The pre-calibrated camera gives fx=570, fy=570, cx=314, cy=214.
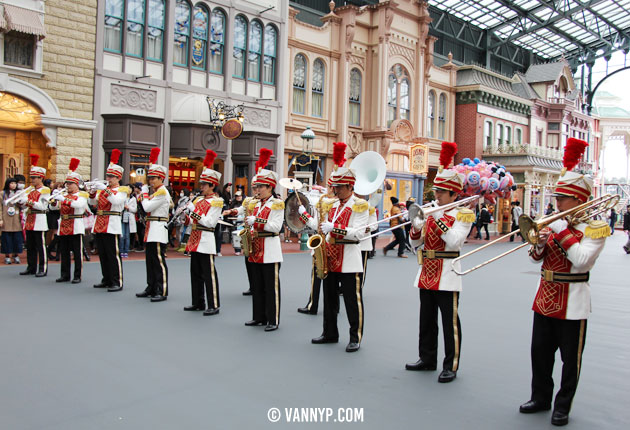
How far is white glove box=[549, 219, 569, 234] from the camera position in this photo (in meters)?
4.55

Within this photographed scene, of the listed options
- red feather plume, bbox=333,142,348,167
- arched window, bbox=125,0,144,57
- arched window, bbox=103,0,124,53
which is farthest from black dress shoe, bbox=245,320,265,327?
arched window, bbox=125,0,144,57

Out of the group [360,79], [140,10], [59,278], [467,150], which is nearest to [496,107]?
[467,150]

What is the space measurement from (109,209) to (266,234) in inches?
147

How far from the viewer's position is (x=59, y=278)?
10.4m

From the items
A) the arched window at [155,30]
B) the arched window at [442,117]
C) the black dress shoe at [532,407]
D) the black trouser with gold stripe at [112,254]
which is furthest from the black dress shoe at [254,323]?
the arched window at [442,117]

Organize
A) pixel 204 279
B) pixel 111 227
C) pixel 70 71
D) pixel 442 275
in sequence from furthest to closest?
pixel 70 71 → pixel 111 227 → pixel 204 279 → pixel 442 275

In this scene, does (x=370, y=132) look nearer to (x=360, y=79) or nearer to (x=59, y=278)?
(x=360, y=79)

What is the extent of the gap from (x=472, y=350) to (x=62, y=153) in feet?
43.8

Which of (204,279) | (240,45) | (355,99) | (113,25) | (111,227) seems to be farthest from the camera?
(355,99)

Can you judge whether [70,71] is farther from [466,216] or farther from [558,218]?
[558,218]

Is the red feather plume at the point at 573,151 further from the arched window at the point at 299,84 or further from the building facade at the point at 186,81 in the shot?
the arched window at the point at 299,84

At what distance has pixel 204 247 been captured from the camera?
8.11m

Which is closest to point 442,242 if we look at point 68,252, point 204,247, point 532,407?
point 532,407

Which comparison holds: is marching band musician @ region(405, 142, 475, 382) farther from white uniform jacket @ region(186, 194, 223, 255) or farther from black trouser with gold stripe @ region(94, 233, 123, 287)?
black trouser with gold stripe @ region(94, 233, 123, 287)
